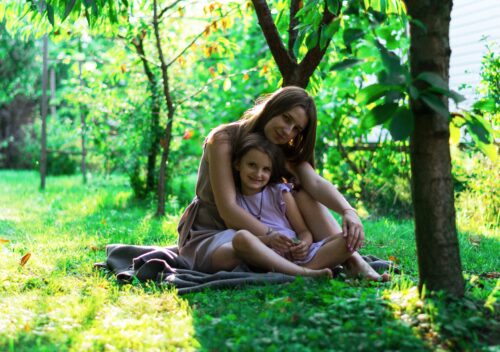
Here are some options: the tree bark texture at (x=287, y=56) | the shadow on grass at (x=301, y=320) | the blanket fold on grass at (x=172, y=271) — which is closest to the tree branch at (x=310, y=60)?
the tree bark texture at (x=287, y=56)

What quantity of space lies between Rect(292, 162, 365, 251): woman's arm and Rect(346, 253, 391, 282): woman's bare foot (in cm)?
11

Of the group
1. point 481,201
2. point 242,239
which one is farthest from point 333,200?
point 481,201

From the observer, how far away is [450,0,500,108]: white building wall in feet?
28.2

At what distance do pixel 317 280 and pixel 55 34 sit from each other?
367 centimetres

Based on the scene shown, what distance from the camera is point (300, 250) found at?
3.80 meters

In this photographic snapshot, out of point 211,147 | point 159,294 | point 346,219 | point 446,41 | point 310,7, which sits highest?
point 310,7

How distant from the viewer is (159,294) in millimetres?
3525

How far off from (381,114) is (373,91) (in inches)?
3.7

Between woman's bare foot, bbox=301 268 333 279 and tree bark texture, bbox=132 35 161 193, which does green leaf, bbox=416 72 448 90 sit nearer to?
woman's bare foot, bbox=301 268 333 279

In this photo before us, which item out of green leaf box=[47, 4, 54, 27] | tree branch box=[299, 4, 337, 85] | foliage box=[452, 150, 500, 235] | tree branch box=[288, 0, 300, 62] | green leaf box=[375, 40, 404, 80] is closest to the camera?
green leaf box=[375, 40, 404, 80]

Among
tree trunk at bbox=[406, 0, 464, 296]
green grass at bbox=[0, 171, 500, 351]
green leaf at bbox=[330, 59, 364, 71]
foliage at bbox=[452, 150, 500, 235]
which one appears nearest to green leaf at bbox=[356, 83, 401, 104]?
green leaf at bbox=[330, 59, 364, 71]

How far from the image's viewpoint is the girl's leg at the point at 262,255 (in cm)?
364

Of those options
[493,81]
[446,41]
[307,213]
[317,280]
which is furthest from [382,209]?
[446,41]

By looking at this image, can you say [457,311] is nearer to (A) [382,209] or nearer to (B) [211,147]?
(B) [211,147]
